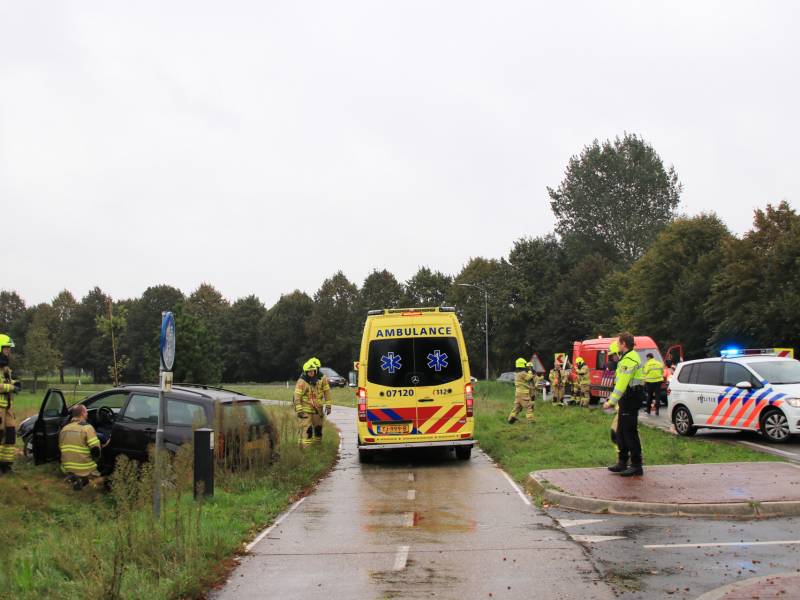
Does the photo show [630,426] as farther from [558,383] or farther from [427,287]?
[427,287]

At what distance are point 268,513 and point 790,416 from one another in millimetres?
10123

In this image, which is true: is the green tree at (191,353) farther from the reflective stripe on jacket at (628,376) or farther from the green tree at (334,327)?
the reflective stripe on jacket at (628,376)

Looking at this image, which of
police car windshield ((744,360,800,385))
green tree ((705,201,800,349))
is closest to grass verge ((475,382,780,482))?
police car windshield ((744,360,800,385))

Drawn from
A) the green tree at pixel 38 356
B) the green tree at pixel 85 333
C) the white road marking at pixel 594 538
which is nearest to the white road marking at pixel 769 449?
the white road marking at pixel 594 538

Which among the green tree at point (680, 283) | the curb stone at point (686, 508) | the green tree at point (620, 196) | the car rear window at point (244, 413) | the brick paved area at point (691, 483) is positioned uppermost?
the green tree at point (620, 196)

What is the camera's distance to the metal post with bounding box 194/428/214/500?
10.2 meters

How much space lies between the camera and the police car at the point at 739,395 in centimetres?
1553

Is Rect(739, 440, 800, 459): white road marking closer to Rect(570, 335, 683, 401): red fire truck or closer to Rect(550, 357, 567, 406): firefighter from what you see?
Rect(570, 335, 683, 401): red fire truck

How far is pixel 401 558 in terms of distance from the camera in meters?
7.45

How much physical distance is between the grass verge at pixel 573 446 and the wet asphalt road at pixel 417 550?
75.2 inches

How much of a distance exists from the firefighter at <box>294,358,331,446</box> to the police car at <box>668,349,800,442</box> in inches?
299

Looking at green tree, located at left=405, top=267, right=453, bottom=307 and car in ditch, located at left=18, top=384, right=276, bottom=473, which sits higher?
green tree, located at left=405, top=267, right=453, bottom=307

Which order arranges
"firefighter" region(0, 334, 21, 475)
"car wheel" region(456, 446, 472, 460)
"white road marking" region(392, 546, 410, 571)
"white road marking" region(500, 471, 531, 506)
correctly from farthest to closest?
"car wheel" region(456, 446, 472, 460) < "firefighter" region(0, 334, 21, 475) < "white road marking" region(500, 471, 531, 506) < "white road marking" region(392, 546, 410, 571)

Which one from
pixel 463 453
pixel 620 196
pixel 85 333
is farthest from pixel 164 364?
pixel 85 333
